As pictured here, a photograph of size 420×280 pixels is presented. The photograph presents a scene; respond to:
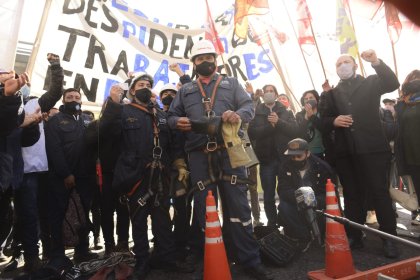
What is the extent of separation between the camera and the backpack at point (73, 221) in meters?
3.85

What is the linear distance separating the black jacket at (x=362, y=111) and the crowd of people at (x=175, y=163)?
0.4 inches

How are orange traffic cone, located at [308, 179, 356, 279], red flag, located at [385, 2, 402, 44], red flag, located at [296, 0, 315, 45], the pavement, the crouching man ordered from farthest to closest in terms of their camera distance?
red flag, located at [296, 0, 315, 45], the crouching man, the pavement, orange traffic cone, located at [308, 179, 356, 279], red flag, located at [385, 2, 402, 44]

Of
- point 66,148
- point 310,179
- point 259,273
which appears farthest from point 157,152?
point 310,179

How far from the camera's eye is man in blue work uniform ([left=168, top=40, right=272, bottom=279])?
3.11m

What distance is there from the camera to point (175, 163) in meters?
3.59

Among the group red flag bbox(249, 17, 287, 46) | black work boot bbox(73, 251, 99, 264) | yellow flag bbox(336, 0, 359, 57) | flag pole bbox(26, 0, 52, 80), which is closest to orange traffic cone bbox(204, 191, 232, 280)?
black work boot bbox(73, 251, 99, 264)

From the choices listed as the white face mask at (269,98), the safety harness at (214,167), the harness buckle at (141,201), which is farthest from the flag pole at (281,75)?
the harness buckle at (141,201)

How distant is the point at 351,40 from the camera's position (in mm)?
4863

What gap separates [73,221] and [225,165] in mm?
1919

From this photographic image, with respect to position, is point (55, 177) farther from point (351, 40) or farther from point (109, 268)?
point (351, 40)

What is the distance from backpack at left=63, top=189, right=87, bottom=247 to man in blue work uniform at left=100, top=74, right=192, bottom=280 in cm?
88

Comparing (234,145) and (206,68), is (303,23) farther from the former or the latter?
(234,145)

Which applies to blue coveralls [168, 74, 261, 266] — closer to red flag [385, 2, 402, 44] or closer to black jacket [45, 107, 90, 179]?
black jacket [45, 107, 90, 179]

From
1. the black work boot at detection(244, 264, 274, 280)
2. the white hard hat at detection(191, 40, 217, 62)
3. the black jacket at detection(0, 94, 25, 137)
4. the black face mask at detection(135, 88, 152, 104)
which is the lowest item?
the black work boot at detection(244, 264, 274, 280)
